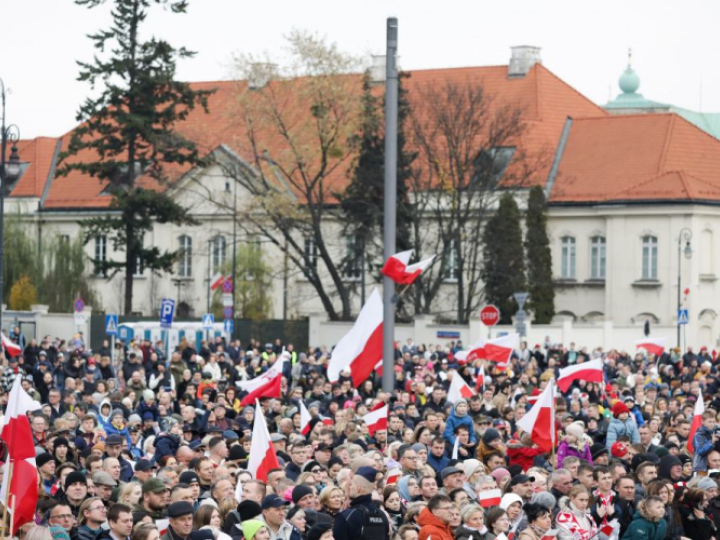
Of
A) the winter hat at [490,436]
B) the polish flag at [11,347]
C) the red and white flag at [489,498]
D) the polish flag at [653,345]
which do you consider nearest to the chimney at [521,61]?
the polish flag at [653,345]

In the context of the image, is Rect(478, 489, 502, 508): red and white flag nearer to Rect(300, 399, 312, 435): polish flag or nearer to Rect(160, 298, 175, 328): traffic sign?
Rect(300, 399, 312, 435): polish flag

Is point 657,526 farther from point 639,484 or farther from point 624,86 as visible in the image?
point 624,86

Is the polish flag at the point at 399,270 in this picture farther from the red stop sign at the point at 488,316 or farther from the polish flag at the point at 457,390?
the red stop sign at the point at 488,316

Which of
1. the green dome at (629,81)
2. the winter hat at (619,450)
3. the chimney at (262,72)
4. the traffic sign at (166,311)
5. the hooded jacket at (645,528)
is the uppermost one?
the green dome at (629,81)

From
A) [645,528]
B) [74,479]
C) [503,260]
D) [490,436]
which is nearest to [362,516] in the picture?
[74,479]

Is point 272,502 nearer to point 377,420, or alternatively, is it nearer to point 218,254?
point 377,420

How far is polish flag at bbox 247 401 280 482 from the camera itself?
49.9 feet

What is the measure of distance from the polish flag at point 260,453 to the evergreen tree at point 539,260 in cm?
4506

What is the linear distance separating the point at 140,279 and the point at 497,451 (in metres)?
61.6

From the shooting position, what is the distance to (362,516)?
1165cm

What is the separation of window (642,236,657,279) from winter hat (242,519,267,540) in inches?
2154

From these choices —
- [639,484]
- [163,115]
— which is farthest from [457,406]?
[163,115]

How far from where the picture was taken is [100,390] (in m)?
25.1

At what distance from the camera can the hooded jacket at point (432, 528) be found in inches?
465
